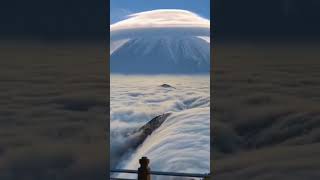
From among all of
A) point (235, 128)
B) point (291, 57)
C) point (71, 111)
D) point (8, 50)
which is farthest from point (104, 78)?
point (291, 57)

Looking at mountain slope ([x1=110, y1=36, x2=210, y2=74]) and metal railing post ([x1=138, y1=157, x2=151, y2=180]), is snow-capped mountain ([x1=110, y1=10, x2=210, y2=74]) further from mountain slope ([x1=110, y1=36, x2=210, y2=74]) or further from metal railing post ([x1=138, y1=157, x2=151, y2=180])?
metal railing post ([x1=138, y1=157, x2=151, y2=180])

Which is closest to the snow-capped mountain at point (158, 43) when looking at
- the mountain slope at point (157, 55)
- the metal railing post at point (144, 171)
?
the mountain slope at point (157, 55)

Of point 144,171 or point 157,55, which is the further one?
point 157,55

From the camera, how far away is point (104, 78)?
4512 mm

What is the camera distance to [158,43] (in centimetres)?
611

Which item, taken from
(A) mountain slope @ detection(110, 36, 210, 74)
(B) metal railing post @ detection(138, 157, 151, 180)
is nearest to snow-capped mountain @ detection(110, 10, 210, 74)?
(A) mountain slope @ detection(110, 36, 210, 74)

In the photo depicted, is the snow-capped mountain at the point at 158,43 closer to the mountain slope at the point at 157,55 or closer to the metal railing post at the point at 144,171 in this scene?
the mountain slope at the point at 157,55

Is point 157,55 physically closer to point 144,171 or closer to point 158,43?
point 158,43

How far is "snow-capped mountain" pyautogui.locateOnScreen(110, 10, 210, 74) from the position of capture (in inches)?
231

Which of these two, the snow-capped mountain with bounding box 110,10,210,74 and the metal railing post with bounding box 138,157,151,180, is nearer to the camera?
the metal railing post with bounding box 138,157,151,180

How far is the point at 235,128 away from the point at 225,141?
11cm

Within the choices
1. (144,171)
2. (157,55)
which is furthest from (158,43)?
(144,171)

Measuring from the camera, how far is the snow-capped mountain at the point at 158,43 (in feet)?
19.2

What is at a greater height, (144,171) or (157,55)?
(157,55)
